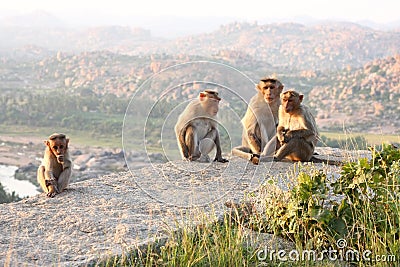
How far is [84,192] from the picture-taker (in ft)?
21.3

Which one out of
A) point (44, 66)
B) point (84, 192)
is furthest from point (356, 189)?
point (44, 66)

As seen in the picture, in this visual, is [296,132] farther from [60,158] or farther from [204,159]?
[60,158]

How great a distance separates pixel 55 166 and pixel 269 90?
3212 mm

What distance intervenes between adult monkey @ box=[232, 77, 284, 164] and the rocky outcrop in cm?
24

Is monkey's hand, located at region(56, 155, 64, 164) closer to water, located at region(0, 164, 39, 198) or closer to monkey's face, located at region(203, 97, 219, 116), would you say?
monkey's face, located at region(203, 97, 219, 116)

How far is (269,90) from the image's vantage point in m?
7.79

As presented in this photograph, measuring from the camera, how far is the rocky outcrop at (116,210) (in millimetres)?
4539

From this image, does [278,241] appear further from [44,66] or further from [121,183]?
[44,66]

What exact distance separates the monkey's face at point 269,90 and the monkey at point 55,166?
2981 millimetres

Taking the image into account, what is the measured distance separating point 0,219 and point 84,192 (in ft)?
3.96

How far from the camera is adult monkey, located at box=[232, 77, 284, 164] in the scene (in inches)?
294

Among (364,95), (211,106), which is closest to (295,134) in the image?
(211,106)

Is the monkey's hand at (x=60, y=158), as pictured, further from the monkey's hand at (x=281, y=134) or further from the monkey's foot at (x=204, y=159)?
the monkey's hand at (x=281, y=134)

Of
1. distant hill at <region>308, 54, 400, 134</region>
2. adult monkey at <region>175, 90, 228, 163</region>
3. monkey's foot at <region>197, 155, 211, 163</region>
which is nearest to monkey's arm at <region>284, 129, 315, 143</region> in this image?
adult monkey at <region>175, 90, 228, 163</region>
